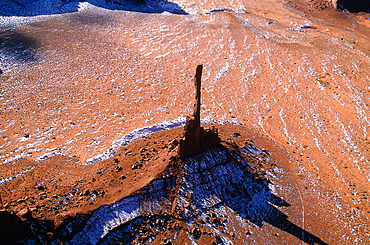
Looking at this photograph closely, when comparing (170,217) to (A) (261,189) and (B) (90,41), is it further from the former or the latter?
(B) (90,41)

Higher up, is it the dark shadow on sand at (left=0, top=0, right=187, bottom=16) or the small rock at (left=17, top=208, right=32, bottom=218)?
the dark shadow on sand at (left=0, top=0, right=187, bottom=16)

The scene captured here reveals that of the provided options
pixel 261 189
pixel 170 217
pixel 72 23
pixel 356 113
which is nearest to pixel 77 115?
pixel 170 217

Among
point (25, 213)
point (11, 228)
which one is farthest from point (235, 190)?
point (11, 228)

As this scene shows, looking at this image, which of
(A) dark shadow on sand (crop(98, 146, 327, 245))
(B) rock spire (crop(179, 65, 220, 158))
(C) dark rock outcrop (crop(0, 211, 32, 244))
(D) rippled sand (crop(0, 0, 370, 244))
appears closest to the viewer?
(C) dark rock outcrop (crop(0, 211, 32, 244))

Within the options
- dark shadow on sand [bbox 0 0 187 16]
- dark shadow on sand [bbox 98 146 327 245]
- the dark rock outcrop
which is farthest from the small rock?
dark shadow on sand [bbox 0 0 187 16]

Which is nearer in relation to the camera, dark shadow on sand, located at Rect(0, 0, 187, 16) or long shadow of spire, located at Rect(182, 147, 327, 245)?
long shadow of spire, located at Rect(182, 147, 327, 245)

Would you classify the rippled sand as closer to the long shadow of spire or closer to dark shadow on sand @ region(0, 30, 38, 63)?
dark shadow on sand @ region(0, 30, 38, 63)

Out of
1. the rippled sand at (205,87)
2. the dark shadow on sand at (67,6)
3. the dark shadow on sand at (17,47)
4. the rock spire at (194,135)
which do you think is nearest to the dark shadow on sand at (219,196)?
the rock spire at (194,135)

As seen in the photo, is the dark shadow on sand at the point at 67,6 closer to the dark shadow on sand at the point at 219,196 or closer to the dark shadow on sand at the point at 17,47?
the dark shadow on sand at the point at 17,47

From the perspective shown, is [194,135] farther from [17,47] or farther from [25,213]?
[17,47]
